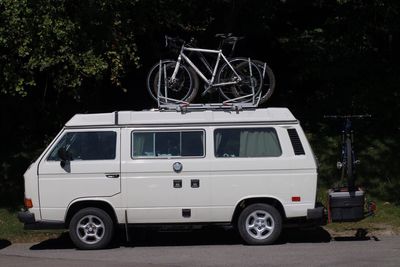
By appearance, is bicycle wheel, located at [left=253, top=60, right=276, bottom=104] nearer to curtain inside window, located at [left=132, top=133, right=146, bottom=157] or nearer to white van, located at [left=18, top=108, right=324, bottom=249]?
white van, located at [left=18, top=108, right=324, bottom=249]

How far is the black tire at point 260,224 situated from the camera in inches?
443

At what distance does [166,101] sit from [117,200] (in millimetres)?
2061

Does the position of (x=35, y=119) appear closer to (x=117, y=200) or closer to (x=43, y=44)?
(x=43, y=44)

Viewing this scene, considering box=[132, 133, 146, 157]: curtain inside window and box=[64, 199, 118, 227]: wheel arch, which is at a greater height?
box=[132, 133, 146, 157]: curtain inside window

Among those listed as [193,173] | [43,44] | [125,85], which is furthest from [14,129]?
[193,173]

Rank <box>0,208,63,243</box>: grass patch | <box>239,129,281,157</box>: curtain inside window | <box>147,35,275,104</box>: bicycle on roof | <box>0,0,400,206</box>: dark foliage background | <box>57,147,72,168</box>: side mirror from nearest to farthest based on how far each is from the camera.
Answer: <box>57,147,72,168</box>: side mirror < <box>239,129,281,157</box>: curtain inside window < <box>147,35,275,104</box>: bicycle on roof < <box>0,208,63,243</box>: grass patch < <box>0,0,400,206</box>: dark foliage background

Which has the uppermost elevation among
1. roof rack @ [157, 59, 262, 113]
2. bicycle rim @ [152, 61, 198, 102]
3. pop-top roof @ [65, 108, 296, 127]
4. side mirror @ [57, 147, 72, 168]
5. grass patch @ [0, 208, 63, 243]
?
bicycle rim @ [152, 61, 198, 102]

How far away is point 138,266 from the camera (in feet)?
32.7

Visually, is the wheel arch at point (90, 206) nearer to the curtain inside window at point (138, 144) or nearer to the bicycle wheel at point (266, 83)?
the curtain inside window at point (138, 144)

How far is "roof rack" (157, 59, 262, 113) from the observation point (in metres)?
11.6

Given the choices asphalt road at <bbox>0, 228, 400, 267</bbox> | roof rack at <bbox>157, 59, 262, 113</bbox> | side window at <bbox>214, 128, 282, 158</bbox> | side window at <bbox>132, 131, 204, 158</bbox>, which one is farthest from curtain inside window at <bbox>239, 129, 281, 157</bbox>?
asphalt road at <bbox>0, 228, 400, 267</bbox>

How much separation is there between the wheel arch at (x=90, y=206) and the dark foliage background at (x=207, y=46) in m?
3.31

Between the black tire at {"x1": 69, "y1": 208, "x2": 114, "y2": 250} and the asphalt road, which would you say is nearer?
the asphalt road

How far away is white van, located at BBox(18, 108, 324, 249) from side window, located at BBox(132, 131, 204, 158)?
0.05 ft
